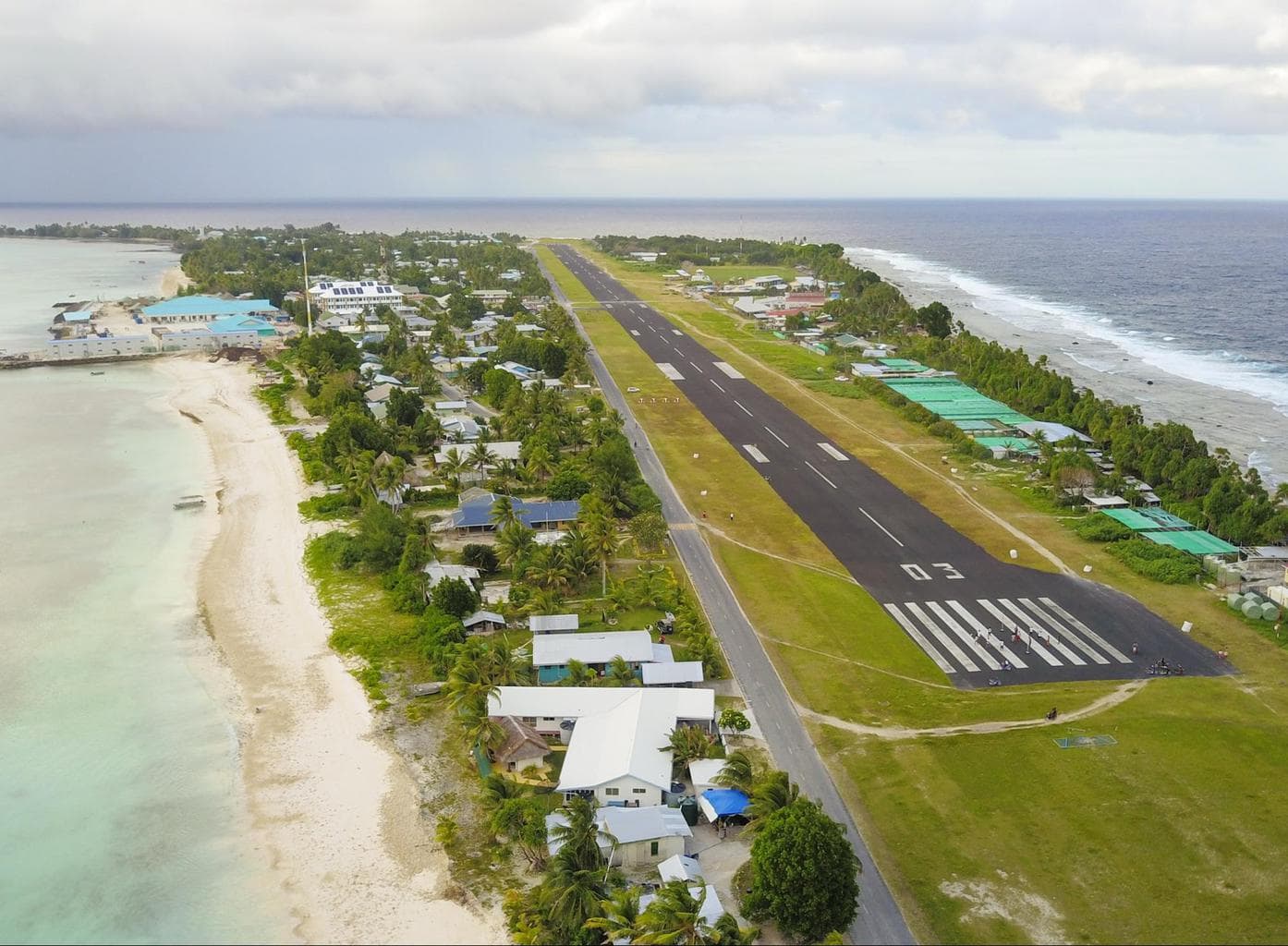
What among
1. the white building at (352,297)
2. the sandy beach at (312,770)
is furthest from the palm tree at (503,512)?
the white building at (352,297)

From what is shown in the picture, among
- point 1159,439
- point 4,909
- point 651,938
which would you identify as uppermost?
point 1159,439

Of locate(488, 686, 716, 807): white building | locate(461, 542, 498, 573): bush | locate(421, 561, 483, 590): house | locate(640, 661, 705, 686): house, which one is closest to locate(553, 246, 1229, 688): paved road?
locate(640, 661, 705, 686): house

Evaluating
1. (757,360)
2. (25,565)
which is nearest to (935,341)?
(757,360)

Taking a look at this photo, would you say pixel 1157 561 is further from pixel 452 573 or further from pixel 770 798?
pixel 452 573

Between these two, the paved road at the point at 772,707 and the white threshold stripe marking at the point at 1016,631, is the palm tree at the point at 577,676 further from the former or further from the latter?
the white threshold stripe marking at the point at 1016,631

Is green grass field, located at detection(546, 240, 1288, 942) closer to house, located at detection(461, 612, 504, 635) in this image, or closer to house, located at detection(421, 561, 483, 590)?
house, located at detection(461, 612, 504, 635)

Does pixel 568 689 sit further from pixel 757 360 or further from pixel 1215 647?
pixel 757 360

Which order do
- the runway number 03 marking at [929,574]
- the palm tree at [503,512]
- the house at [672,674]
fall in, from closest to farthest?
the house at [672,674] → the runway number 03 marking at [929,574] → the palm tree at [503,512]
